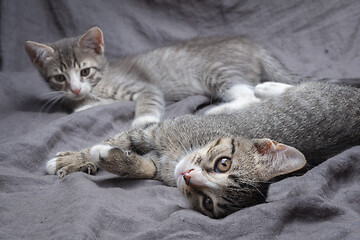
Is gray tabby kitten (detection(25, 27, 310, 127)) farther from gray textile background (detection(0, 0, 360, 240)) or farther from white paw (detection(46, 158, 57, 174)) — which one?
white paw (detection(46, 158, 57, 174))

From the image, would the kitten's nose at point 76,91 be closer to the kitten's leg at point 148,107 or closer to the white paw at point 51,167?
the kitten's leg at point 148,107

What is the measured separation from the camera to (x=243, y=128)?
1.58 metres

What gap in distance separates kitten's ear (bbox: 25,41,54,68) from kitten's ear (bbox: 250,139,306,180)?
1.58 m

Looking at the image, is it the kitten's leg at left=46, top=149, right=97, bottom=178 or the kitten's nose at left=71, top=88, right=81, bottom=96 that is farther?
the kitten's nose at left=71, top=88, right=81, bottom=96

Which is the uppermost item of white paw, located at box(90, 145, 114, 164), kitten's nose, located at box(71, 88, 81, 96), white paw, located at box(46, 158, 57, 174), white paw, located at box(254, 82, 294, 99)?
white paw, located at box(254, 82, 294, 99)

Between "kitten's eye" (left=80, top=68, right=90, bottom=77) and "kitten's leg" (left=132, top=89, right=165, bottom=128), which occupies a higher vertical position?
"kitten's eye" (left=80, top=68, right=90, bottom=77)

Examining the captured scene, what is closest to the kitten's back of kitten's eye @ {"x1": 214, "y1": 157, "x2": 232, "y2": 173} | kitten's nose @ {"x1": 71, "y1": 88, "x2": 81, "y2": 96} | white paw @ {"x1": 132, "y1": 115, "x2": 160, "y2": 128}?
kitten's eye @ {"x1": 214, "y1": 157, "x2": 232, "y2": 173}

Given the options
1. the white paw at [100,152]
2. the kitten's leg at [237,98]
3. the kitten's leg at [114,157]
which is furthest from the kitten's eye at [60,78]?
the white paw at [100,152]

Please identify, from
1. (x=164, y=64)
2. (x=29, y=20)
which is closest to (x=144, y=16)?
(x=164, y=64)

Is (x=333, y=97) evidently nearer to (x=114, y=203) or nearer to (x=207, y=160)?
(x=207, y=160)

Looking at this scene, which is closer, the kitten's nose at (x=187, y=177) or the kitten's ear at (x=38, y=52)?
the kitten's nose at (x=187, y=177)

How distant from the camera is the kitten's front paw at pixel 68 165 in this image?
58.4 inches

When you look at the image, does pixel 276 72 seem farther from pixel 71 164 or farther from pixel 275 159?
pixel 71 164

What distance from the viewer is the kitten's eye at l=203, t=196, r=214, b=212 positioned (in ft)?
3.89
